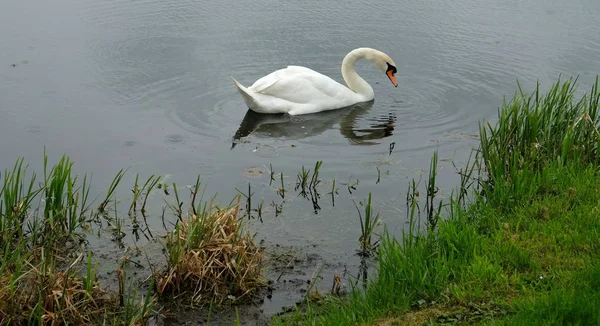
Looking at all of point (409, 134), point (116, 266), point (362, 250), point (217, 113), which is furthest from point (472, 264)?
point (217, 113)

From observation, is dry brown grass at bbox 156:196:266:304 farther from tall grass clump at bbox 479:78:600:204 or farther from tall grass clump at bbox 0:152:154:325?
tall grass clump at bbox 479:78:600:204

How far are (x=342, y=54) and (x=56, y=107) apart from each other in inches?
153

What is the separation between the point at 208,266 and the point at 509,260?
1.89 m

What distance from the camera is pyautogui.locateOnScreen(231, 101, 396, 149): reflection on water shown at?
8961mm

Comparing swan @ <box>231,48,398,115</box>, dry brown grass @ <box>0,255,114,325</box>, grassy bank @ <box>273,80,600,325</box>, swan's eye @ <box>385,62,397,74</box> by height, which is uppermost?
swan's eye @ <box>385,62,397,74</box>

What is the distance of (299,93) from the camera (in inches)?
380

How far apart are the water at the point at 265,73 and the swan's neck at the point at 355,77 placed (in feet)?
0.56

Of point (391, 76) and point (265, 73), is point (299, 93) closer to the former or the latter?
point (265, 73)

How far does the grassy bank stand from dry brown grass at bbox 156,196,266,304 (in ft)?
1.51

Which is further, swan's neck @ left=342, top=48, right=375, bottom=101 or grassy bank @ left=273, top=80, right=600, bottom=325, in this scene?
swan's neck @ left=342, top=48, right=375, bottom=101

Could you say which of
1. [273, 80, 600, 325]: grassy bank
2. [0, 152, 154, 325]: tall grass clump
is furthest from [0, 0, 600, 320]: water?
[0, 152, 154, 325]: tall grass clump

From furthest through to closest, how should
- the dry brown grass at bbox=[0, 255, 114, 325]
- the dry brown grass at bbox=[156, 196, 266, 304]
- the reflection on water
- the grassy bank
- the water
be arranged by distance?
the reflection on water → the water → the dry brown grass at bbox=[156, 196, 266, 304] → the dry brown grass at bbox=[0, 255, 114, 325] → the grassy bank

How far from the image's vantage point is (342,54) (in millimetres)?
11297

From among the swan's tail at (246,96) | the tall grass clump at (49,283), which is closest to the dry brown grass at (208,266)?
the tall grass clump at (49,283)
